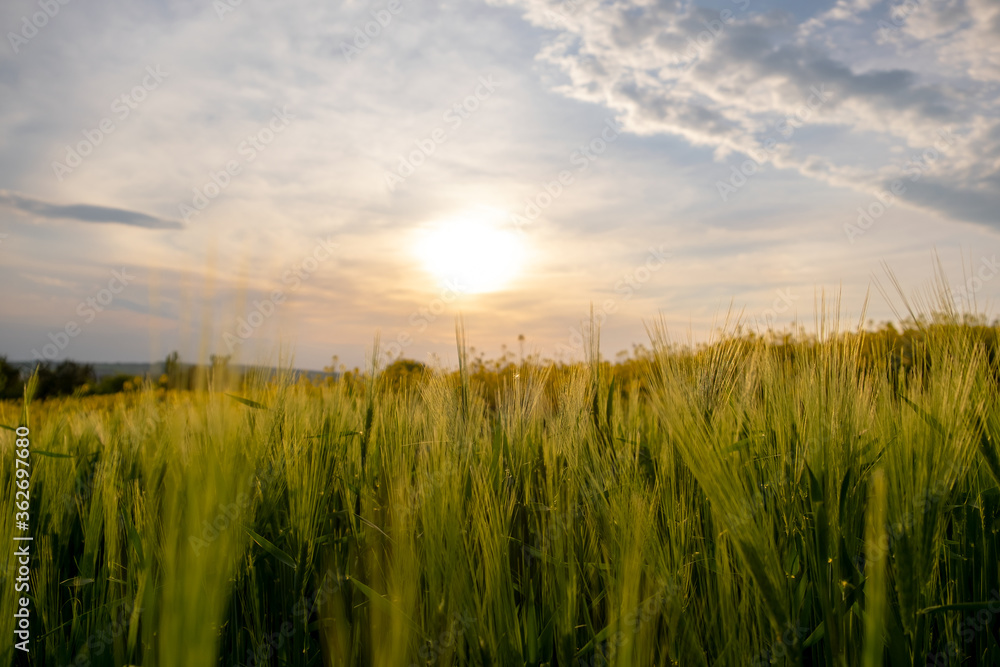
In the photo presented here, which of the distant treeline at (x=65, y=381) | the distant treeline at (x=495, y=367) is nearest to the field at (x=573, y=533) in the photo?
the distant treeline at (x=495, y=367)

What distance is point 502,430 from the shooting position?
171 centimetres

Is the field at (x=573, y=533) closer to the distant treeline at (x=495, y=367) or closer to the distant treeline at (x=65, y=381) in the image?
the distant treeline at (x=495, y=367)

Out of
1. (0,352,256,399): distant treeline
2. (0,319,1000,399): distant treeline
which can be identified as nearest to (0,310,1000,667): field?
(0,319,1000,399): distant treeline

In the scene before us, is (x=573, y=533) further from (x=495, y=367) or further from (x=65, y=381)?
(x=65, y=381)

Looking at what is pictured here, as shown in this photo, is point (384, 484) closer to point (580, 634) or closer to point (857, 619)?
point (580, 634)

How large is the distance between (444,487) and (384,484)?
1.64ft

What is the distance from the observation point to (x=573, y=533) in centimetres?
138

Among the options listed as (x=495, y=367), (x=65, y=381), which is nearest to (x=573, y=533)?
(x=495, y=367)

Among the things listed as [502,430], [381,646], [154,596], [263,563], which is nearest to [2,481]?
[154,596]

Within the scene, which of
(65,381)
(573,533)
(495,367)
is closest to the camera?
(573,533)

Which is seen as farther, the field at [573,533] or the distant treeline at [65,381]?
the distant treeline at [65,381]

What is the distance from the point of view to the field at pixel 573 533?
1.23 meters

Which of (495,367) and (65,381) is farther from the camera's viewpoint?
(65,381)

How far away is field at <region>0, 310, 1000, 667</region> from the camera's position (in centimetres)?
123
